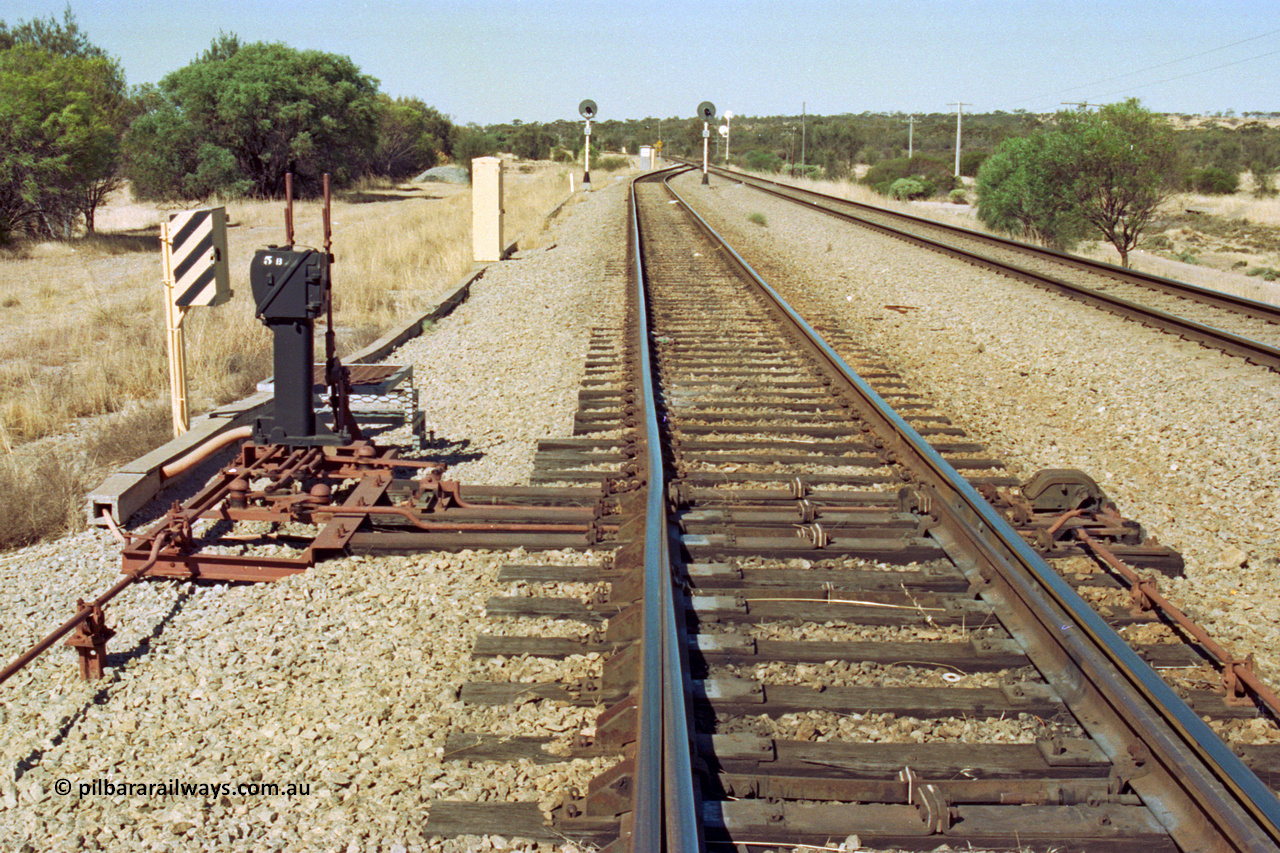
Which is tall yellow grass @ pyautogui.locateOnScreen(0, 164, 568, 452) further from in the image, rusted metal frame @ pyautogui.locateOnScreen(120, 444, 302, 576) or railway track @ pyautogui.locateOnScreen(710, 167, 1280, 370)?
railway track @ pyautogui.locateOnScreen(710, 167, 1280, 370)

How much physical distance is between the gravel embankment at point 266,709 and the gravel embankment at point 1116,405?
317cm

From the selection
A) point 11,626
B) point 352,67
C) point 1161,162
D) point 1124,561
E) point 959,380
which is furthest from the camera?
point 352,67

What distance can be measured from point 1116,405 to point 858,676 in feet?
17.6

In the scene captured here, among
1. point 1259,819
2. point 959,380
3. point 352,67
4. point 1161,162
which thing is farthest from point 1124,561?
point 352,67

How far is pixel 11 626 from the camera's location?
4254 mm

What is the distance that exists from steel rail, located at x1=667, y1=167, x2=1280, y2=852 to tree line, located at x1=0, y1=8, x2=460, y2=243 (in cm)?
2653

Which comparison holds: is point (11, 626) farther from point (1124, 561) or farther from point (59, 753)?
point (1124, 561)

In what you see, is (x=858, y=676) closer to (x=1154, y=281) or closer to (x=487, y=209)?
(x=1154, y=281)

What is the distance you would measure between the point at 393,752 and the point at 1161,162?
2152cm

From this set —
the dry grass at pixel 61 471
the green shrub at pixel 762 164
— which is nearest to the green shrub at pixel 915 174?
the green shrub at pixel 762 164

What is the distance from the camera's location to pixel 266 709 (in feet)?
11.7

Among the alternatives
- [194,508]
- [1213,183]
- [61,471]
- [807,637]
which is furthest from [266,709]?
[1213,183]

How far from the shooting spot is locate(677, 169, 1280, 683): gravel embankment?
16.9ft

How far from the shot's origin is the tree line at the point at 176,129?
25.3 metres
